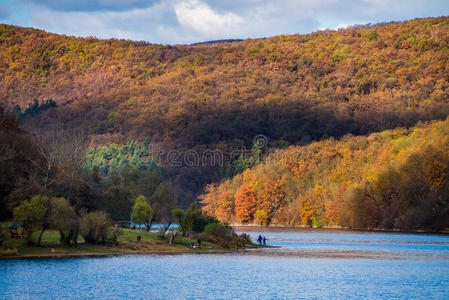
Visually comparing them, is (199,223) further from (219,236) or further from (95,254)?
(95,254)

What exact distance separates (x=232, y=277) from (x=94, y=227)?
16266 millimetres

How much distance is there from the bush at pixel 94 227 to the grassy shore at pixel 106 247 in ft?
2.10

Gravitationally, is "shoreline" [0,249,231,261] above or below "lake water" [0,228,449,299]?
above

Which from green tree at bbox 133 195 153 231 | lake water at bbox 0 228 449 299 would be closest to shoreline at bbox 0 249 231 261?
lake water at bbox 0 228 449 299

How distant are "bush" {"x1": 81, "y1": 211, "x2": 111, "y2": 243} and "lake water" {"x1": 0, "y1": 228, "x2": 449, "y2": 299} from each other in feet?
12.1

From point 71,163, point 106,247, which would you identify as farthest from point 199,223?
point 106,247

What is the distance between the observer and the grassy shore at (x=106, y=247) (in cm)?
4612

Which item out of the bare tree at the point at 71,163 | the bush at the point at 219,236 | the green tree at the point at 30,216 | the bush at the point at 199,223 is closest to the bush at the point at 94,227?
the green tree at the point at 30,216

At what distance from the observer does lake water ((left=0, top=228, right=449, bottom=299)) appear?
115ft

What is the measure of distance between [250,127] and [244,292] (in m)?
163

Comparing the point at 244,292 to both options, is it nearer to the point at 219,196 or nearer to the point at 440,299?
the point at 440,299

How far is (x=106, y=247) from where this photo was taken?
177 feet

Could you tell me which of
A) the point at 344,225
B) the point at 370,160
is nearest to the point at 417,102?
the point at 370,160

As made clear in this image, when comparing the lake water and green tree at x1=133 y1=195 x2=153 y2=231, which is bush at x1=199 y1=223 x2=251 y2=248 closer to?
the lake water
